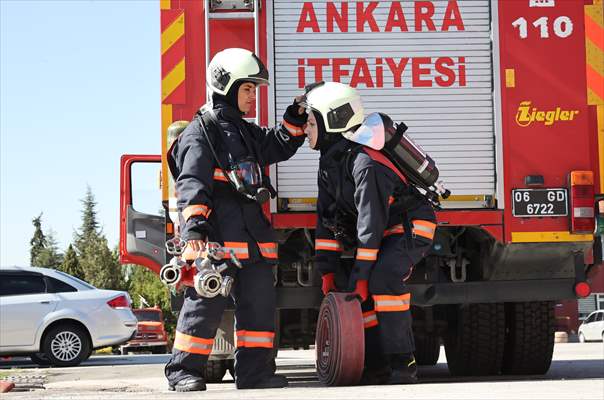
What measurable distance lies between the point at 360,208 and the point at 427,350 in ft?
18.6

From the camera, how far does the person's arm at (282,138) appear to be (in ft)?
23.1

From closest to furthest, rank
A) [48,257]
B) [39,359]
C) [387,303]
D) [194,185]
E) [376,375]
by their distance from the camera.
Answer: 1. [194,185]
2. [387,303]
3. [376,375]
4. [39,359]
5. [48,257]

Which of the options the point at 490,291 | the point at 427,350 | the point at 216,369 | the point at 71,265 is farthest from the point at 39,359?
the point at 71,265

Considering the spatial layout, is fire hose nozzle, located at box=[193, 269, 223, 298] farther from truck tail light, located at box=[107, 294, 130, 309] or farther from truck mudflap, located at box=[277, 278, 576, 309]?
truck tail light, located at box=[107, 294, 130, 309]

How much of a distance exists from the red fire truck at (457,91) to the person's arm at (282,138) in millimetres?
482

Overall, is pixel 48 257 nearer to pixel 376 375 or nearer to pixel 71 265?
pixel 71 265

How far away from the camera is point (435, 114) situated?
7.69 metres

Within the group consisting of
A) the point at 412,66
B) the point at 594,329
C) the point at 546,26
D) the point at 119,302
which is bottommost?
the point at 594,329

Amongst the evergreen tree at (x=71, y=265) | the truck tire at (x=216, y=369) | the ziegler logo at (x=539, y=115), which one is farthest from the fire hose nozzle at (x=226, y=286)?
Result: the evergreen tree at (x=71, y=265)

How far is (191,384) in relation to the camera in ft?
20.8

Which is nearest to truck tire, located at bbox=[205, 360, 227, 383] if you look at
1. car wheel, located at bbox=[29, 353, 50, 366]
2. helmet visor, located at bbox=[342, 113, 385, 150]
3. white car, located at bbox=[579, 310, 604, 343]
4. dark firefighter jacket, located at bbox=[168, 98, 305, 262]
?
dark firefighter jacket, located at bbox=[168, 98, 305, 262]

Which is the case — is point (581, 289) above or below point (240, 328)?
above

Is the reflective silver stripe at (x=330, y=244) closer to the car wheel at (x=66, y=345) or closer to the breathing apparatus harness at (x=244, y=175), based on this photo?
the breathing apparatus harness at (x=244, y=175)

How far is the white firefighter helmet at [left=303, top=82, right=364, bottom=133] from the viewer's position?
22.8 feet
